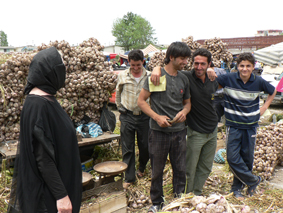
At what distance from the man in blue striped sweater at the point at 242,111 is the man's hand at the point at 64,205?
8.38 ft

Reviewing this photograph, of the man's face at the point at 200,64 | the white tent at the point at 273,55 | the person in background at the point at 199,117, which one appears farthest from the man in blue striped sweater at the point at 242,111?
the white tent at the point at 273,55

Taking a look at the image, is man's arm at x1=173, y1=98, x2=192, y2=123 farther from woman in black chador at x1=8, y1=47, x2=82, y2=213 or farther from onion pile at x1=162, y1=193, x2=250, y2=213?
woman in black chador at x1=8, y1=47, x2=82, y2=213

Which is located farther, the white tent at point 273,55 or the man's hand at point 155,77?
the white tent at point 273,55

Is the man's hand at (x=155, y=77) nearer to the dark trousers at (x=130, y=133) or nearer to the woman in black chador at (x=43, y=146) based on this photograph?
the dark trousers at (x=130, y=133)

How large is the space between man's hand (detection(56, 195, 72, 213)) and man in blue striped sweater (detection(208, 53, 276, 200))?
8.38ft

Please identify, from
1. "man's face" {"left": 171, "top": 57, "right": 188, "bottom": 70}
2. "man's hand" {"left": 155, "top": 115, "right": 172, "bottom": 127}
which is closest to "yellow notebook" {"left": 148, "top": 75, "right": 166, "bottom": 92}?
"man's face" {"left": 171, "top": 57, "right": 188, "bottom": 70}

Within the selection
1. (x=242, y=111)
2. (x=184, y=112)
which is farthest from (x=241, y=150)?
(x=184, y=112)

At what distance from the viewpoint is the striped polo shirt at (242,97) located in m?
3.54

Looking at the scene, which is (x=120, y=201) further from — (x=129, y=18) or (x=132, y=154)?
(x=129, y=18)

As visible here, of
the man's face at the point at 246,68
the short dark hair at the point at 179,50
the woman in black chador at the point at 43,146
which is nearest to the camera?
the woman in black chador at the point at 43,146

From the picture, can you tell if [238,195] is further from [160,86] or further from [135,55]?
[135,55]

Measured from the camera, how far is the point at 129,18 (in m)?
61.1

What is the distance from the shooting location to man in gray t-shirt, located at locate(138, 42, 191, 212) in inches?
116

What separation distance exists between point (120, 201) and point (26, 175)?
1879 mm
